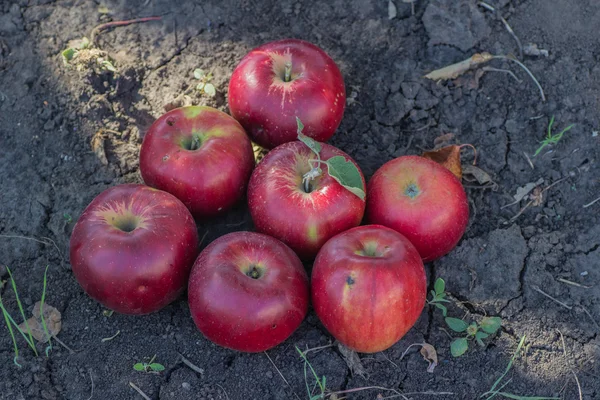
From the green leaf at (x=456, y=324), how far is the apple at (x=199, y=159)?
1.15 metres

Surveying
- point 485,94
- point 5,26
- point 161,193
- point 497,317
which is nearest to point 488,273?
point 497,317

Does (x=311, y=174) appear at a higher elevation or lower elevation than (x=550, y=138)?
higher

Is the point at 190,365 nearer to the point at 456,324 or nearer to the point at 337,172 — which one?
the point at 337,172

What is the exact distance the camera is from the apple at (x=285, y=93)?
3.25 meters

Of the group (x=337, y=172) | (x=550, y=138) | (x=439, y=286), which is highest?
(x=337, y=172)

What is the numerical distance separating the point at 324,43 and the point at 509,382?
2163 mm

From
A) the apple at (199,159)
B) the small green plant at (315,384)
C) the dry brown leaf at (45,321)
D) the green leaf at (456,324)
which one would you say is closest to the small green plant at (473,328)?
the green leaf at (456,324)

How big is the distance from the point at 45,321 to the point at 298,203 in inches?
51.0

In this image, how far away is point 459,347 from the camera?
119 inches

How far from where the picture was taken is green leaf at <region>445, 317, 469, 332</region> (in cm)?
308

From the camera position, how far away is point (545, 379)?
9.83 ft

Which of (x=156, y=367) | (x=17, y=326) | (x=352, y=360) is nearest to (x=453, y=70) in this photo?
(x=352, y=360)

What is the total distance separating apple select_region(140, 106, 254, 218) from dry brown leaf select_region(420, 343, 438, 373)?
1.13m

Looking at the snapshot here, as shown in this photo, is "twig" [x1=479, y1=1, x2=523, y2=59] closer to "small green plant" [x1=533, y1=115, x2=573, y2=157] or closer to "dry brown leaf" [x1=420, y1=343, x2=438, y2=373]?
"small green plant" [x1=533, y1=115, x2=573, y2=157]
